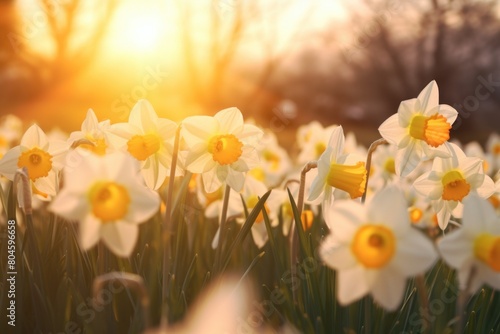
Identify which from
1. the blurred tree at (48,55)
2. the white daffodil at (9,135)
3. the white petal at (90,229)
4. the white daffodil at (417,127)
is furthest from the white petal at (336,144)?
the blurred tree at (48,55)

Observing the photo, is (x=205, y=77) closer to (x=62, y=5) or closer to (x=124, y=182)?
(x=62, y=5)

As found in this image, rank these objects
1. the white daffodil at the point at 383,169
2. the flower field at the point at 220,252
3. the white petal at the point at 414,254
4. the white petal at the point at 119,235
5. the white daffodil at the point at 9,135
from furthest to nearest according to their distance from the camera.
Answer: the white daffodil at the point at 9,135 < the white daffodil at the point at 383,169 < the flower field at the point at 220,252 < the white petal at the point at 119,235 < the white petal at the point at 414,254

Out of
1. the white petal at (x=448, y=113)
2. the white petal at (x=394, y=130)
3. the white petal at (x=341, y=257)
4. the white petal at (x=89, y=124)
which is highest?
the white petal at (x=89, y=124)

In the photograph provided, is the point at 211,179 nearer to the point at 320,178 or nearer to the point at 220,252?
the point at 220,252

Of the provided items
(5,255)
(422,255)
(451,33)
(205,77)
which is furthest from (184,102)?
(422,255)

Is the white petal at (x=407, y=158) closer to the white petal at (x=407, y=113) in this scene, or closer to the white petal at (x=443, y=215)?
the white petal at (x=407, y=113)

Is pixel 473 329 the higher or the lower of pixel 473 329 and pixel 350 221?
the lower

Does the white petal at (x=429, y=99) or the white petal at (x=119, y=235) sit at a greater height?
the white petal at (x=429, y=99)
